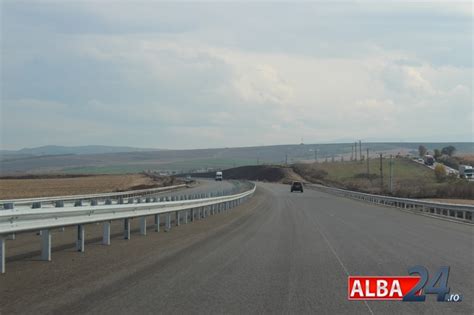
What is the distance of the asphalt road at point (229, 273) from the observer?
30.8 ft

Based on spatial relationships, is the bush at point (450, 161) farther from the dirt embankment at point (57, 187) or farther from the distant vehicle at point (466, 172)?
the dirt embankment at point (57, 187)

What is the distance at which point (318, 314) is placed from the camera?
8.84 meters

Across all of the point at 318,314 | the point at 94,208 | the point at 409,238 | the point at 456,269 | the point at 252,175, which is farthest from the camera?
the point at 252,175

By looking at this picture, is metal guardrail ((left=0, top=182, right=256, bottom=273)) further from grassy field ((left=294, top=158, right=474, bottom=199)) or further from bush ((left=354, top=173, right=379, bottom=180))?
bush ((left=354, top=173, right=379, bottom=180))

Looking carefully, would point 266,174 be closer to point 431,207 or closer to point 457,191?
point 457,191

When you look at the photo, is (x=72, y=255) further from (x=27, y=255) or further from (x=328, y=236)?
(x=328, y=236)

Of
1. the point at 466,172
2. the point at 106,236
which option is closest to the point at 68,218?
the point at 106,236

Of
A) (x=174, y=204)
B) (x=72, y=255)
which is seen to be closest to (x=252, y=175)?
(x=174, y=204)

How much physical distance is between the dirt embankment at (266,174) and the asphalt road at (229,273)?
118990 mm

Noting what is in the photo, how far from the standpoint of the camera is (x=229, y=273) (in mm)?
12453

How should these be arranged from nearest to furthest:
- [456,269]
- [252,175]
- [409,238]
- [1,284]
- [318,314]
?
[318,314], [1,284], [456,269], [409,238], [252,175]

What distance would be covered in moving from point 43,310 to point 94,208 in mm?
7297

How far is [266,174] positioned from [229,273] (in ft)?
481

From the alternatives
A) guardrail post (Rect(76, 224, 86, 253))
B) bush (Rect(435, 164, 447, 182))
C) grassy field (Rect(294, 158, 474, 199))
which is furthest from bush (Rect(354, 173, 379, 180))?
guardrail post (Rect(76, 224, 86, 253))
